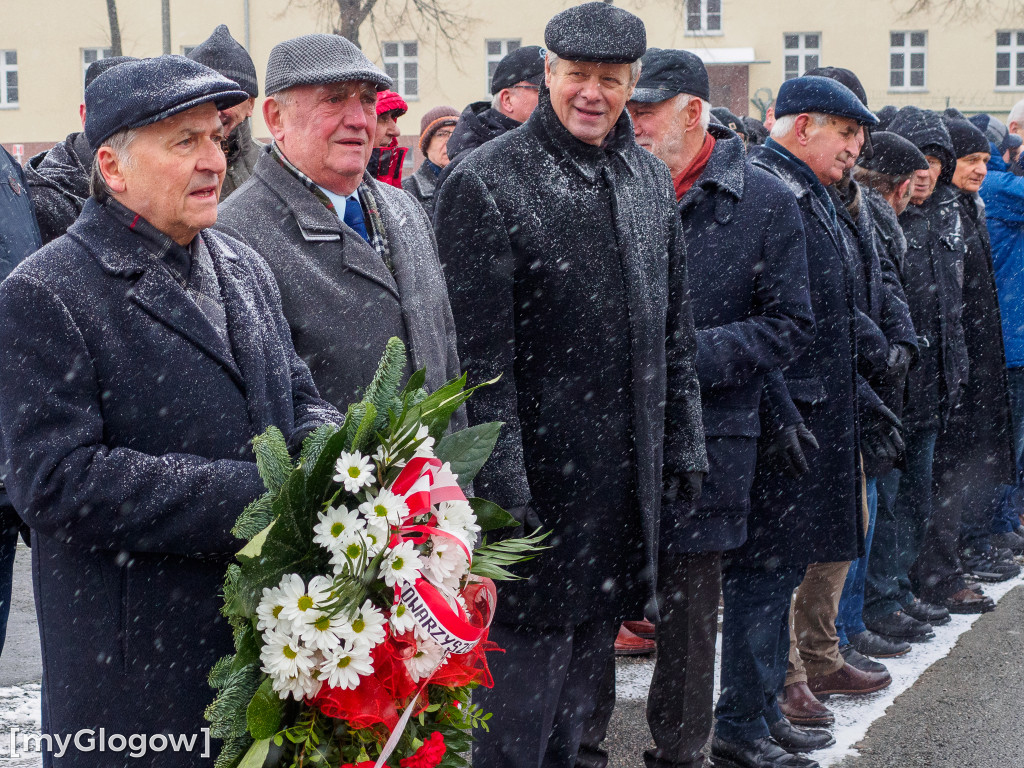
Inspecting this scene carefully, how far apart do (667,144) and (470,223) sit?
121 centimetres

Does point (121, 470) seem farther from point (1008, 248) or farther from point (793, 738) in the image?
point (1008, 248)

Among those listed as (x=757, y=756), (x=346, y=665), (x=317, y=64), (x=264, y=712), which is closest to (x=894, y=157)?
(x=757, y=756)

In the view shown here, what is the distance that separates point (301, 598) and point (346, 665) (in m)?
0.15

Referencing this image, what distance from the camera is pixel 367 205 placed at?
11.7 feet

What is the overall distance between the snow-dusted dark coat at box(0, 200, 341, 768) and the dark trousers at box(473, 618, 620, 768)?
3.96ft

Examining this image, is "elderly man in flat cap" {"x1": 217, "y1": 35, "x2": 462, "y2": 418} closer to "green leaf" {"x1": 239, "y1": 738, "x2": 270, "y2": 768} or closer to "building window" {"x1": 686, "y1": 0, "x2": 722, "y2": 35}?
"green leaf" {"x1": 239, "y1": 738, "x2": 270, "y2": 768}

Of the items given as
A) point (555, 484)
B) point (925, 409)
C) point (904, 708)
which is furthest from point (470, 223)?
point (925, 409)

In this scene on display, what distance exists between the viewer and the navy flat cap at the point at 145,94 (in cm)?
248

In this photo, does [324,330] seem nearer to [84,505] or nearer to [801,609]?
[84,505]

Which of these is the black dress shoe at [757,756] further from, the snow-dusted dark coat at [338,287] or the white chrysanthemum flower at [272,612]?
the white chrysanthemum flower at [272,612]

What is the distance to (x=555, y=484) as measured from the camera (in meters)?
3.59

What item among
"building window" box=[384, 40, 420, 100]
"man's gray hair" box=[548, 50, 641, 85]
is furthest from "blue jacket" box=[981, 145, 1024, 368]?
"building window" box=[384, 40, 420, 100]

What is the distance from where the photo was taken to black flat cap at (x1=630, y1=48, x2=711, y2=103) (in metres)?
4.34

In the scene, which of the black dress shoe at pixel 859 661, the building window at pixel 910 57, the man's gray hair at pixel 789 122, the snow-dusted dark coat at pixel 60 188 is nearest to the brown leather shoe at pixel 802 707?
the black dress shoe at pixel 859 661
